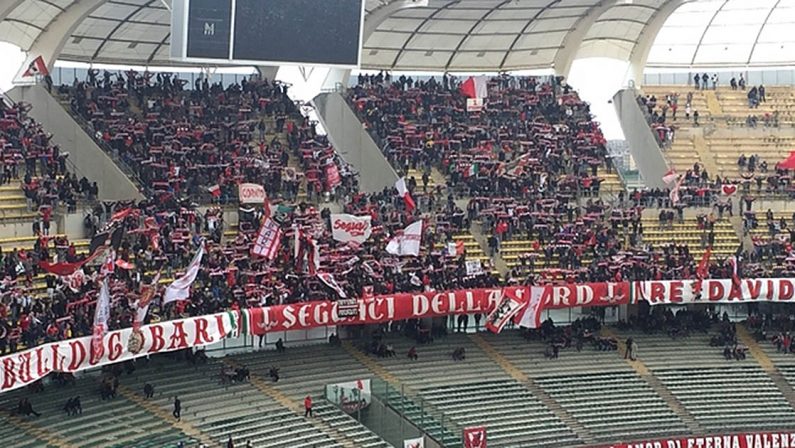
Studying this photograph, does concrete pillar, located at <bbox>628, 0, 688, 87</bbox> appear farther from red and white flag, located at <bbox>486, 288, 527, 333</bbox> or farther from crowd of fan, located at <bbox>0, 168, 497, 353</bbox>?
red and white flag, located at <bbox>486, 288, 527, 333</bbox>

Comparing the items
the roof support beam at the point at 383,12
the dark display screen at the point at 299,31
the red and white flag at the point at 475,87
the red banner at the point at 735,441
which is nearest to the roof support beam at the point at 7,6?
the dark display screen at the point at 299,31

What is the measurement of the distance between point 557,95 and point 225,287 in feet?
80.7

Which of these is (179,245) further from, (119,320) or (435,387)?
(435,387)

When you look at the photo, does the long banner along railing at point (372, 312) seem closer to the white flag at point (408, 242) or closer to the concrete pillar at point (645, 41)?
the white flag at point (408, 242)

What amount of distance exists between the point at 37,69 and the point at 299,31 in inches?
415

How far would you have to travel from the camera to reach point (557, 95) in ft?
209

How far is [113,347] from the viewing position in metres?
38.3

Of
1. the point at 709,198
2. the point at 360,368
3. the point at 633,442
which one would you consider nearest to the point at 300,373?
the point at 360,368

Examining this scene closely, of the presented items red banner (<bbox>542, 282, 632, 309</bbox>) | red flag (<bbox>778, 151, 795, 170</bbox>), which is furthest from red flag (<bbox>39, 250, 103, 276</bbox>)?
red flag (<bbox>778, 151, 795, 170</bbox>)

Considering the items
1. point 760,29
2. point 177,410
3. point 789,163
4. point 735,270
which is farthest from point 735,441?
point 760,29

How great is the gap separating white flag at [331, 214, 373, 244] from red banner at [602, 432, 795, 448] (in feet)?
40.2

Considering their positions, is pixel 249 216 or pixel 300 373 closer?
pixel 300 373

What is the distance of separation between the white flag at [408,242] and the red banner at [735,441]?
10.6 m

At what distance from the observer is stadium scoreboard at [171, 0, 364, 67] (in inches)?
1772
